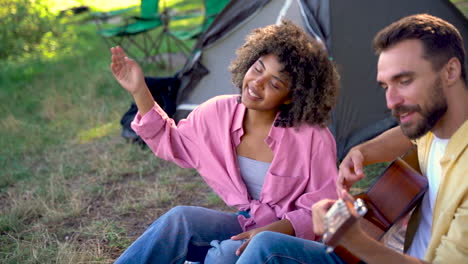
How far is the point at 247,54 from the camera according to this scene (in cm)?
247

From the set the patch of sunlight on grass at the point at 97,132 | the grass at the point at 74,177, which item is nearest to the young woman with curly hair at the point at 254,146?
the grass at the point at 74,177

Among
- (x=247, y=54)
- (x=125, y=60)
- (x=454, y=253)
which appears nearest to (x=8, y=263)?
(x=125, y=60)

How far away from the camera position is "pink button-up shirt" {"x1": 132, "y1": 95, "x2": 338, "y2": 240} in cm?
219

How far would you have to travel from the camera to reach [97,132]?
5.06 meters

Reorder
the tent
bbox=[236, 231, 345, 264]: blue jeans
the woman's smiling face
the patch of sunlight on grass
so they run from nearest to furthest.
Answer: bbox=[236, 231, 345, 264]: blue jeans → the woman's smiling face → the tent → the patch of sunlight on grass

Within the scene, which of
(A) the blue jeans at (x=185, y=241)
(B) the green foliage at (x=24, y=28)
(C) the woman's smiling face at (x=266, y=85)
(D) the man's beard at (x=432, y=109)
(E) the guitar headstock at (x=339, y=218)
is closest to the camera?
(E) the guitar headstock at (x=339, y=218)

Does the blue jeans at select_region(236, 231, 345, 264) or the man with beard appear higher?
the man with beard

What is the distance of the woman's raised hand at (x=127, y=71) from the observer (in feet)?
7.63

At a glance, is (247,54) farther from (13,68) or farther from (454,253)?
(13,68)

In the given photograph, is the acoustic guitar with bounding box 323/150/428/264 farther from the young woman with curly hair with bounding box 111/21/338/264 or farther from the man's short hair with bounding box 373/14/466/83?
the man's short hair with bounding box 373/14/466/83

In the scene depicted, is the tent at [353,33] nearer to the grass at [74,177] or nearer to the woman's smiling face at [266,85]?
the grass at [74,177]

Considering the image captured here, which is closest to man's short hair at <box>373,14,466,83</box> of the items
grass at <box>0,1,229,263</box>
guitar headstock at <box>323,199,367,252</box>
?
guitar headstock at <box>323,199,367,252</box>

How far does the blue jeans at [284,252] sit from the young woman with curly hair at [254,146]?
0.27 metres

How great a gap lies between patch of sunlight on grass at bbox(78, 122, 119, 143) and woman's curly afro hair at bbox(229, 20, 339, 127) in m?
2.93
